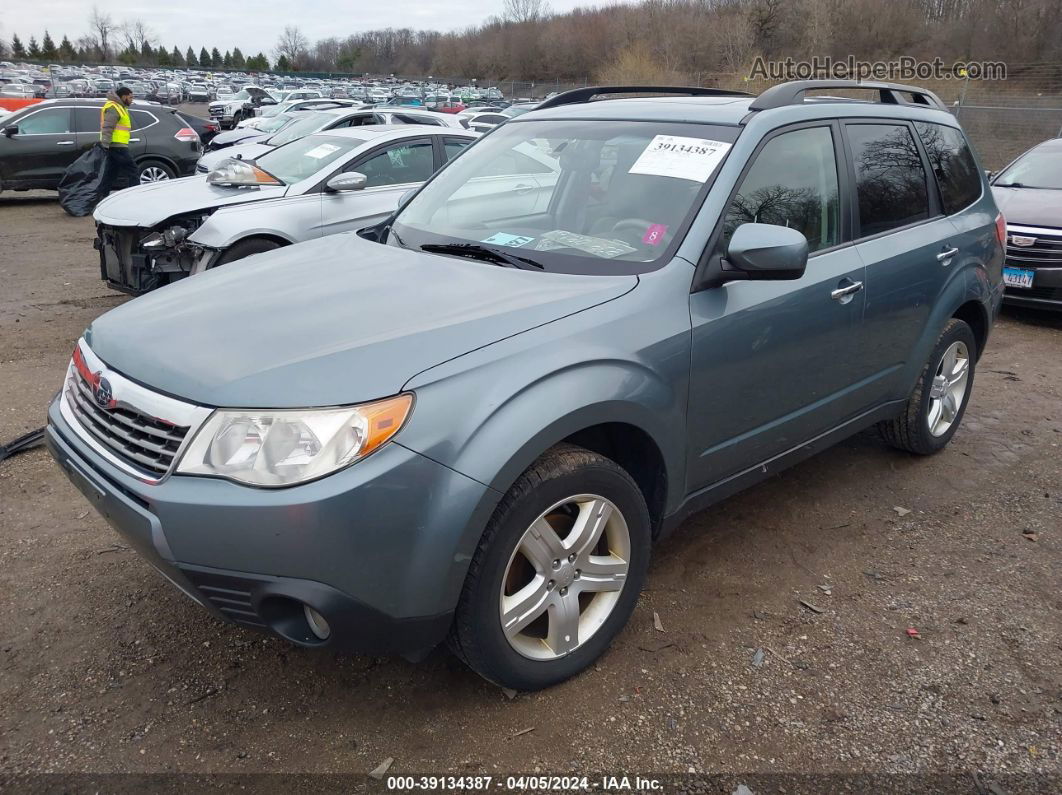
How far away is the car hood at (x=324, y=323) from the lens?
2150mm

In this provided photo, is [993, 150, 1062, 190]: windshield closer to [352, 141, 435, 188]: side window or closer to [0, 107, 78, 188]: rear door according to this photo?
[352, 141, 435, 188]: side window

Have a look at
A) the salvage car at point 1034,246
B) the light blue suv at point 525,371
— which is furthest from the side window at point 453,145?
the salvage car at point 1034,246

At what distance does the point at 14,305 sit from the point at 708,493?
6982 mm

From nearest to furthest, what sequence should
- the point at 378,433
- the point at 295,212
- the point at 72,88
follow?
the point at 378,433 < the point at 295,212 < the point at 72,88

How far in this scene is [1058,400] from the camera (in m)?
5.53

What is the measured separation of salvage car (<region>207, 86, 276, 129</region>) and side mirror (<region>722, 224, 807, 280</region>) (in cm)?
2769

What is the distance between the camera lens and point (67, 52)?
4001 inches

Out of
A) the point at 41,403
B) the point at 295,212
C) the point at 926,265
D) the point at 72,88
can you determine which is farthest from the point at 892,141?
the point at 72,88

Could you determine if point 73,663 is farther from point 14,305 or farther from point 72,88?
point 72,88

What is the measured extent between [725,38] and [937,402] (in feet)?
165

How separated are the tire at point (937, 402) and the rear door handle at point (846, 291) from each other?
37.8 inches

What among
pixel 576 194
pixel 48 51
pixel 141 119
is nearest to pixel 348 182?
pixel 576 194

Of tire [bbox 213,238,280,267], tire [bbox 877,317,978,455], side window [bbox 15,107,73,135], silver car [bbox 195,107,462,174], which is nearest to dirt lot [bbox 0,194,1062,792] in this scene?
tire [bbox 877,317,978,455]

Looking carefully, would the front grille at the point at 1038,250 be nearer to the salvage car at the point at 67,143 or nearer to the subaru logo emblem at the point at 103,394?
the subaru logo emblem at the point at 103,394
